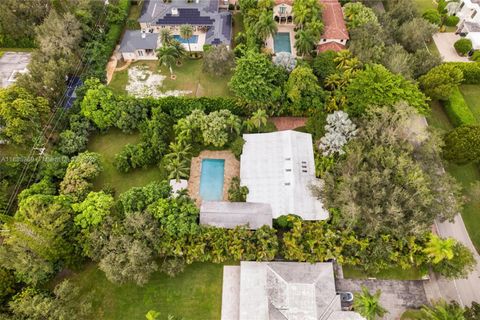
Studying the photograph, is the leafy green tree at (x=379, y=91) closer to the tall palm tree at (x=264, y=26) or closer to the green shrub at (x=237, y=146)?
the green shrub at (x=237, y=146)

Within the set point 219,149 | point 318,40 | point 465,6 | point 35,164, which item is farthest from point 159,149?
point 465,6

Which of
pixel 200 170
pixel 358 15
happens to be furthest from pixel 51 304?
pixel 358 15

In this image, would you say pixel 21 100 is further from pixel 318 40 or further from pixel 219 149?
pixel 318 40

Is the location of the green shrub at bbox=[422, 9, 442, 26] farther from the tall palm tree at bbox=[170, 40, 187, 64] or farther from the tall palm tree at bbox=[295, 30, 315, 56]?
the tall palm tree at bbox=[170, 40, 187, 64]

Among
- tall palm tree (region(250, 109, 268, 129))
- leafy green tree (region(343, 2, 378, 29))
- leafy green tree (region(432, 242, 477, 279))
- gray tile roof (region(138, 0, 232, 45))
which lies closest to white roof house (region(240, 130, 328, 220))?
A: tall palm tree (region(250, 109, 268, 129))

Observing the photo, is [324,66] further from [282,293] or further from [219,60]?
[282,293]
